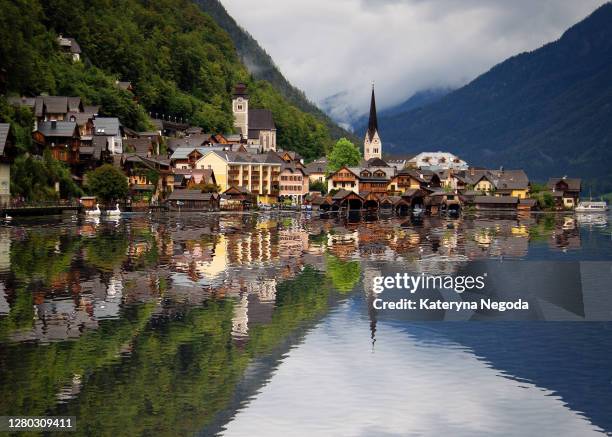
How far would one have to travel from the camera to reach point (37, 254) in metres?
49.5

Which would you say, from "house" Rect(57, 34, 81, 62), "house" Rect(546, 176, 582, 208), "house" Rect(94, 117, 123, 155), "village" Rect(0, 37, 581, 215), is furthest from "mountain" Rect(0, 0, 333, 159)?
"house" Rect(546, 176, 582, 208)

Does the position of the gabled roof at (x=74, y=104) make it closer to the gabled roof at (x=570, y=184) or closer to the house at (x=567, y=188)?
the house at (x=567, y=188)

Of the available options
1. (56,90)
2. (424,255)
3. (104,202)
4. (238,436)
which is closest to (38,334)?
(238,436)

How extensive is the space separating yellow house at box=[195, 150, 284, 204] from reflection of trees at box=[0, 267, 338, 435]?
116326 mm

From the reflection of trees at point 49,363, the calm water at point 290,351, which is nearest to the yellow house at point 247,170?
the calm water at point 290,351

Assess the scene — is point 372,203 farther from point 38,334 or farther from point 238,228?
point 38,334

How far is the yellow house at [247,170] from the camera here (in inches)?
→ 5778

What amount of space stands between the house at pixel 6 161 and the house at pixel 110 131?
126 ft

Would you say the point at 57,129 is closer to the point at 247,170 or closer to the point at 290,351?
the point at 247,170

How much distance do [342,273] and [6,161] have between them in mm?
52658

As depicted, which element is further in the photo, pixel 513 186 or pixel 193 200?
pixel 513 186

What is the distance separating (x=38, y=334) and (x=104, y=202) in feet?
285

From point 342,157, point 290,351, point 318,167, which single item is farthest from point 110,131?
point 290,351

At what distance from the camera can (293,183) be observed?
523 ft
